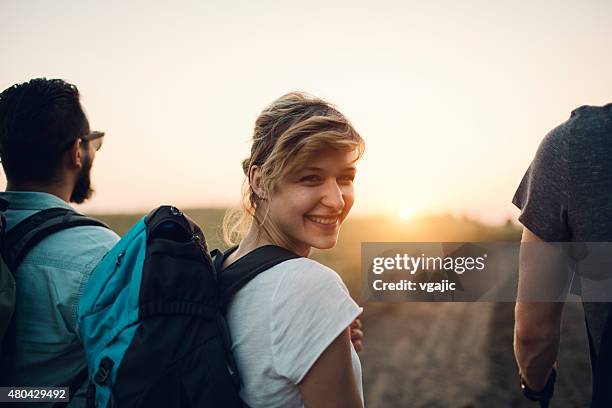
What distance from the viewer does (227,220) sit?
2.05 metres

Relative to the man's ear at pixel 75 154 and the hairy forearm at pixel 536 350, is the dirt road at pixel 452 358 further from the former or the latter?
the man's ear at pixel 75 154

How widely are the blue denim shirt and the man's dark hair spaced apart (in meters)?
0.39

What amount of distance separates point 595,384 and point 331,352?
0.61 m

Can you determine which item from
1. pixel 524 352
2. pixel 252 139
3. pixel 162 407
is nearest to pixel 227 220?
pixel 252 139

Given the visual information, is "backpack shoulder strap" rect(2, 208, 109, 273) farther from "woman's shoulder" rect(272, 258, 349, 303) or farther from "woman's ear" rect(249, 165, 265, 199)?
"woman's shoulder" rect(272, 258, 349, 303)

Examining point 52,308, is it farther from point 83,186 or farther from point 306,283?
point 306,283

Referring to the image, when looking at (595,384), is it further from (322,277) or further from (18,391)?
(18,391)

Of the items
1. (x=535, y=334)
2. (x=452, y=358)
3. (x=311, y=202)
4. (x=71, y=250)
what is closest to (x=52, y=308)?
(x=71, y=250)

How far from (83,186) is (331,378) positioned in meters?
1.52

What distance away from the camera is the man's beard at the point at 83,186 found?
2391 millimetres

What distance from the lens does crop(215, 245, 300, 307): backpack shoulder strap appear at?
1.50 m

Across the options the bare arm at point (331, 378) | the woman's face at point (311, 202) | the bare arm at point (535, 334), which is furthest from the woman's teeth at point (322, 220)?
the bare arm at point (535, 334)

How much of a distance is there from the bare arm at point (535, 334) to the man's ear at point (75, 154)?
1691 mm

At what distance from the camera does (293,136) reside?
1.58m
